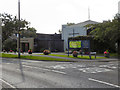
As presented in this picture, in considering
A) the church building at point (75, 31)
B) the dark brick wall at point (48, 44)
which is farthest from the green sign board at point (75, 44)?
the church building at point (75, 31)

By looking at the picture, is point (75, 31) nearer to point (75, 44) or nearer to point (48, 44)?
point (48, 44)

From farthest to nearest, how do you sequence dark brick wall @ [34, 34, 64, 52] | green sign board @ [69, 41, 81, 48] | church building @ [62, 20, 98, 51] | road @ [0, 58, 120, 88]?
church building @ [62, 20, 98, 51]
dark brick wall @ [34, 34, 64, 52]
green sign board @ [69, 41, 81, 48]
road @ [0, 58, 120, 88]

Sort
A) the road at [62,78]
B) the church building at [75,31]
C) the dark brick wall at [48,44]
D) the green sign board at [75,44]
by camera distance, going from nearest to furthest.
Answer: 1. the road at [62,78]
2. the green sign board at [75,44]
3. the dark brick wall at [48,44]
4. the church building at [75,31]

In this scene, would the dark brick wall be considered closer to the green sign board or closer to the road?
the green sign board

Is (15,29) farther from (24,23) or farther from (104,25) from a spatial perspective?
(104,25)

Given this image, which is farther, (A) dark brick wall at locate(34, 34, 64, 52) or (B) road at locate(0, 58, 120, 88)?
(A) dark brick wall at locate(34, 34, 64, 52)

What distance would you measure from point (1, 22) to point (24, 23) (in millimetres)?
4536

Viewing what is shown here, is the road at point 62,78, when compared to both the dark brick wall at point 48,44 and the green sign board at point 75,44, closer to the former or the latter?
the green sign board at point 75,44

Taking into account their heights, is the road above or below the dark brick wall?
below

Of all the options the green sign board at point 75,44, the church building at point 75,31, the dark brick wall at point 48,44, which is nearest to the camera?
the green sign board at point 75,44

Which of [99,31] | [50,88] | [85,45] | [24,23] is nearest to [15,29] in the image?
[24,23]

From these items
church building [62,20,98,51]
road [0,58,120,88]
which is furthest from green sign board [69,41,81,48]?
church building [62,20,98,51]

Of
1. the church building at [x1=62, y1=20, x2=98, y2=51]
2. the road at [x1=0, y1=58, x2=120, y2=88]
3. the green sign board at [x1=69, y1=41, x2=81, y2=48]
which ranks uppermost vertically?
the church building at [x1=62, y1=20, x2=98, y2=51]

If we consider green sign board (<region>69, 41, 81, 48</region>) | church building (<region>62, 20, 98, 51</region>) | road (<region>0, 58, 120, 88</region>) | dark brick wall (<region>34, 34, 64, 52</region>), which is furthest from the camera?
church building (<region>62, 20, 98, 51</region>)
